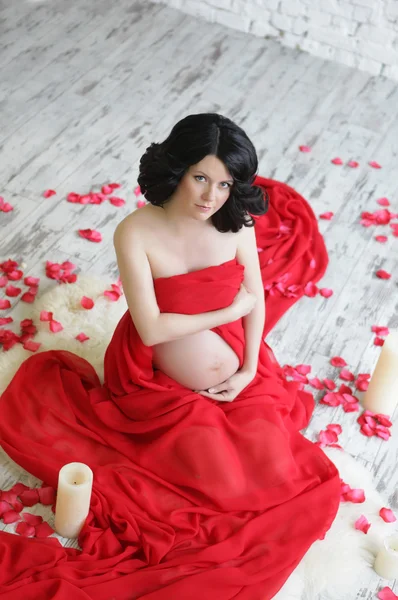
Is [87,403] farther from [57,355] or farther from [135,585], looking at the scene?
[135,585]

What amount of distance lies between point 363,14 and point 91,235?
87.4 inches

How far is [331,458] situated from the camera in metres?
2.49

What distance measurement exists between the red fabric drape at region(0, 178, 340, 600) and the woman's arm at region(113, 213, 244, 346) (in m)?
0.04

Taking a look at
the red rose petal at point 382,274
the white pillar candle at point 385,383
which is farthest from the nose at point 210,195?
the red rose petal at point 382,274

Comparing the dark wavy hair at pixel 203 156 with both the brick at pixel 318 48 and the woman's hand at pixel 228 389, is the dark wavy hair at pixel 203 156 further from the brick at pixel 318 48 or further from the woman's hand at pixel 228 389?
the brick at pixel 318 48

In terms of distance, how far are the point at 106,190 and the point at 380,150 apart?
53.8 inches

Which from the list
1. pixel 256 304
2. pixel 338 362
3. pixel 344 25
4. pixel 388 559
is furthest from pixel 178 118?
pixel 388 559

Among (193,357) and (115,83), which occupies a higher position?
(193,357)

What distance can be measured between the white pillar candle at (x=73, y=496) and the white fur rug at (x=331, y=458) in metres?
0.11

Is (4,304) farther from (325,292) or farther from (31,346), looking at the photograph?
(325,292)

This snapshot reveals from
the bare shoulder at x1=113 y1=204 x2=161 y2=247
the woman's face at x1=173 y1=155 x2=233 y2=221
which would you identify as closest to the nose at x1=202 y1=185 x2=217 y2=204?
the woman's face at x1=173 y1=155 x2=233 y2=221

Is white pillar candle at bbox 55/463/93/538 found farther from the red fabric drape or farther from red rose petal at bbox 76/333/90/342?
red rose petal at bbox 76/333/90/342

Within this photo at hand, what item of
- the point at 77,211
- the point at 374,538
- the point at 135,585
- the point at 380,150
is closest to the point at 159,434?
the point at 135,585

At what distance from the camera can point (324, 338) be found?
296 centimetres
